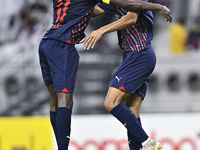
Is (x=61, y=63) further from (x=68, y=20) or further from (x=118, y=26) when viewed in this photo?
(x=118, y=26)

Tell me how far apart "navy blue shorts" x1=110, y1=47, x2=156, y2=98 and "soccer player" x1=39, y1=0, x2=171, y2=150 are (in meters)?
0.42

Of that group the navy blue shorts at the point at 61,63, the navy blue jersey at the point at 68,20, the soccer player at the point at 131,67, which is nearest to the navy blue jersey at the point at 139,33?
the soccer player at the point at 131,67

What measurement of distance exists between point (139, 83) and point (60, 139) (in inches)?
→ 36.8

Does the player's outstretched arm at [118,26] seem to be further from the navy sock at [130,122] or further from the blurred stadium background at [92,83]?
the blurred stadium background at [92,83]

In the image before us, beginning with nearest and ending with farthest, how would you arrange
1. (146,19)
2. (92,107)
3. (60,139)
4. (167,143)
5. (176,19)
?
(60,139) → (146,19) → (167,143) → (92,107) → (176,19)

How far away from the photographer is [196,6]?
1027 centimetres

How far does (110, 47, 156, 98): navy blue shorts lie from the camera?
3602 mm

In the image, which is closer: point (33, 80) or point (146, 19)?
point (146, 19)

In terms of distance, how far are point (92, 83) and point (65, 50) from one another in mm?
4658

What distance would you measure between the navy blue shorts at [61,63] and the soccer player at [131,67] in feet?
0.70

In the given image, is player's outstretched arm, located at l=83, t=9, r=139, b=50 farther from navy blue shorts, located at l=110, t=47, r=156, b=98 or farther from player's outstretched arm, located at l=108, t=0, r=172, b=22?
navy blue shorts, located at l=110, t=47, r=156, b=98

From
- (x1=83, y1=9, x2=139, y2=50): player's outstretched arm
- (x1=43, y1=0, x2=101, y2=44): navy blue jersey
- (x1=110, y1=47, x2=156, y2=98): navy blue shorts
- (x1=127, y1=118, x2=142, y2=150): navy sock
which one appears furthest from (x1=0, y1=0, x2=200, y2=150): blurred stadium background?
(x1=83, y1=9, x2=139, y2=50): player's outstretched arm

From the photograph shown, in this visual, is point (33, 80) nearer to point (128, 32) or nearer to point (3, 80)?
point (3, 80)

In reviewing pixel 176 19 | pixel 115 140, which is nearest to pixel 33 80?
pixel 115 140
